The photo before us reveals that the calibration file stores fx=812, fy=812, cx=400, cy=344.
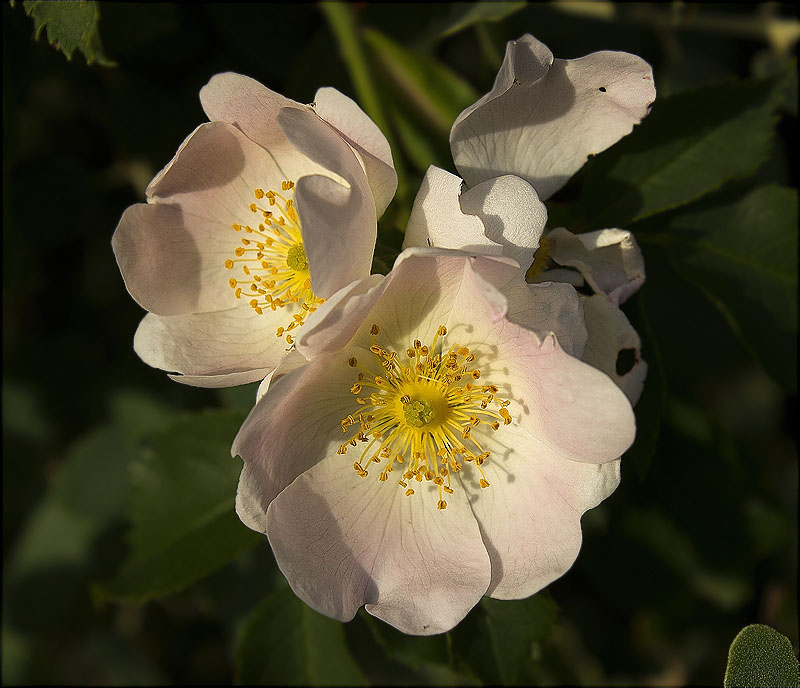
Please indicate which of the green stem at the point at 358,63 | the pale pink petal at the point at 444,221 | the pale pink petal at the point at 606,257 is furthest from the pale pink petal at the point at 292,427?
the green stem at the point at 358,63

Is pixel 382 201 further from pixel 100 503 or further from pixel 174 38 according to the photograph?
pixel 100 503

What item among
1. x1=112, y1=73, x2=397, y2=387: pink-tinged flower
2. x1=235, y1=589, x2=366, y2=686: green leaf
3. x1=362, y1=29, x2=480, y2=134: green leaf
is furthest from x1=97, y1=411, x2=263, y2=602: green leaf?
x1=362, y1=29, x2=480, y2=134: green leaf

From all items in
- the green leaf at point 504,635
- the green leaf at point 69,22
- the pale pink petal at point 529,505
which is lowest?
the green leaf at point 504,635

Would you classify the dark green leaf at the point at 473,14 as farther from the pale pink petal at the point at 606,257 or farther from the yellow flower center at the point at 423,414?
the yellow flower center at the point at 423,414

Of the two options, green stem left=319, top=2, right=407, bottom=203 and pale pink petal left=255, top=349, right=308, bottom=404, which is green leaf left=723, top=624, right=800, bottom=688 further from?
green stem left=319, top=2, right=407, bottom=203

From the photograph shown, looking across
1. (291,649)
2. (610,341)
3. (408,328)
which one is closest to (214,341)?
(408,328)

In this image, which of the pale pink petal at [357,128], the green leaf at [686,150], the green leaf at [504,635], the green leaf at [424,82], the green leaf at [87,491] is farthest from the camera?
the green leaf at [87,491]

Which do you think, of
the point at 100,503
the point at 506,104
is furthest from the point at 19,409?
the point at 506,104
